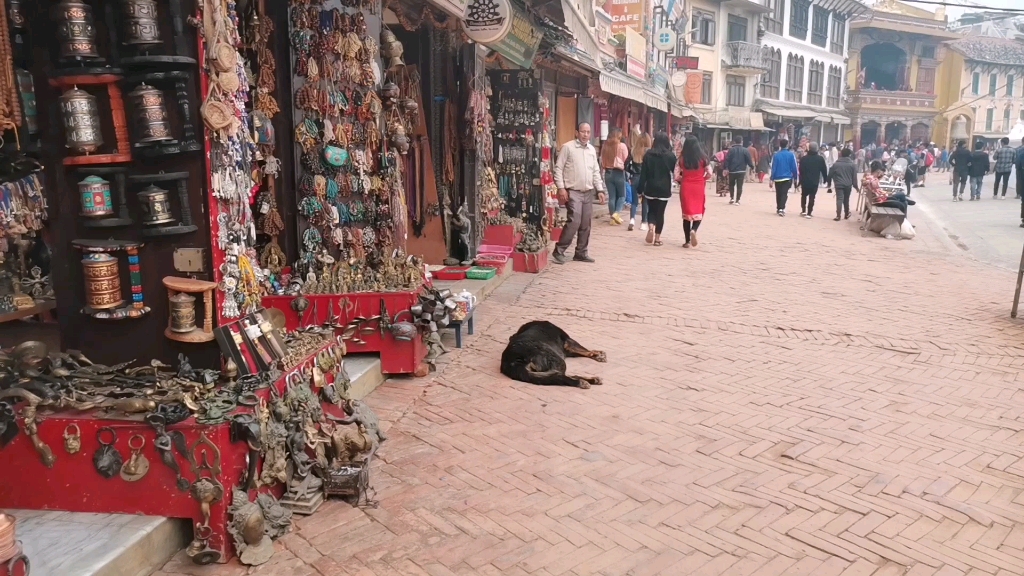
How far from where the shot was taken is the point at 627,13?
72.5 feet

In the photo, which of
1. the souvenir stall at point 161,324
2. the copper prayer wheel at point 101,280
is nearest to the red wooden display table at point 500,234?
the souvenir stall at point 161,324

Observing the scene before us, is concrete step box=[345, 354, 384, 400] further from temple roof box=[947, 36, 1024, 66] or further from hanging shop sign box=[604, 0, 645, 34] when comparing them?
temple roof box=[947, 36, 1024, 66]

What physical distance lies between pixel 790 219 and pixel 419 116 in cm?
1141

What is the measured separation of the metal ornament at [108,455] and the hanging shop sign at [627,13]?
2054 centimetres

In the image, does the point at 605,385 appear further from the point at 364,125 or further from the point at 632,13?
the point at 632,13

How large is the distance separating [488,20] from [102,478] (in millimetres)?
5377

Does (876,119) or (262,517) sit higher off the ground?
(876,119)

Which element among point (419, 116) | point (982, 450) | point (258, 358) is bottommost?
point (982, 450)

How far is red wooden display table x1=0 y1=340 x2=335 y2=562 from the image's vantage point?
2.99 meters

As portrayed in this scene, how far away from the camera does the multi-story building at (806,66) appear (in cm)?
4029

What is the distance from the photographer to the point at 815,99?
149 feet

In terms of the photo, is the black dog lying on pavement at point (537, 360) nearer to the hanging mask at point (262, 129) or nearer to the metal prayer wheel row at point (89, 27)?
the hanging mask at point (262, 129)

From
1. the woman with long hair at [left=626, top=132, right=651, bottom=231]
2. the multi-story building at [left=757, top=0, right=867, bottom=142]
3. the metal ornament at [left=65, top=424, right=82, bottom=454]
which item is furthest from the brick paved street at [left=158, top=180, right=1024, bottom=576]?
the multi-story building at [left=757, top=0, right=867, bottom=142]

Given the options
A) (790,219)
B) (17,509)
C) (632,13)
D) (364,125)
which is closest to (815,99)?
(632,13)
